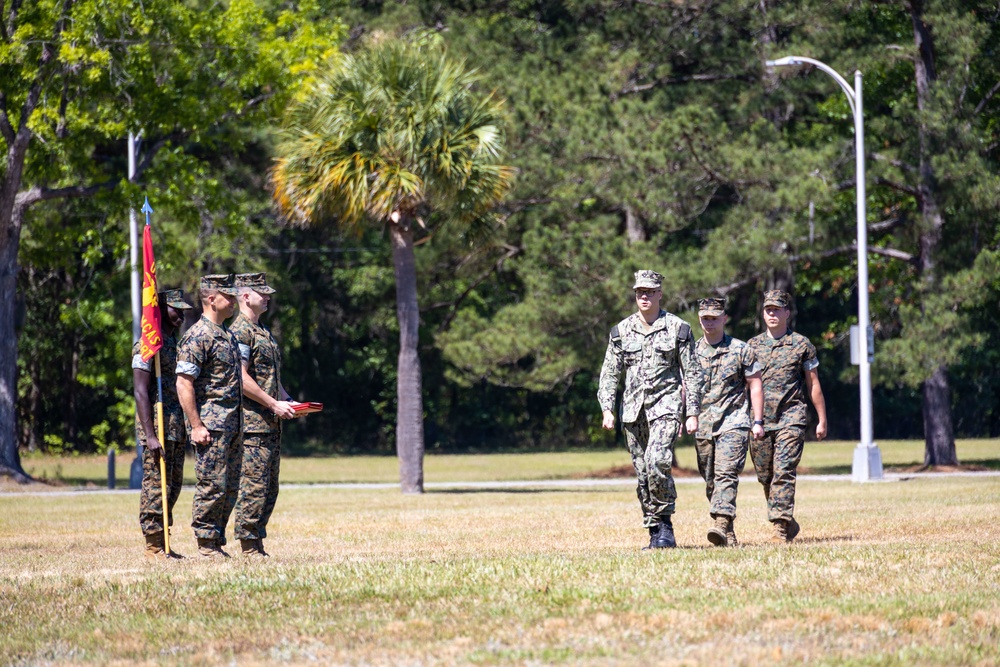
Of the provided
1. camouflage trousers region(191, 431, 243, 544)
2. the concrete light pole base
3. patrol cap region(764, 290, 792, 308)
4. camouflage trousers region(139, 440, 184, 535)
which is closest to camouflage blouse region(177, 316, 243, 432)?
camouflage trousers region(191, 431, 243, 544)

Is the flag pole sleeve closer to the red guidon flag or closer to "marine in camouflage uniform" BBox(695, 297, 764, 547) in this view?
the red guidon flag

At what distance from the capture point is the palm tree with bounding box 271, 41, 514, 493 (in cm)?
2153

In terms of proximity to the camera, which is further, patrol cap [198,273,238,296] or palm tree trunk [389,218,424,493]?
palm tree trunk [389,218,424,493]

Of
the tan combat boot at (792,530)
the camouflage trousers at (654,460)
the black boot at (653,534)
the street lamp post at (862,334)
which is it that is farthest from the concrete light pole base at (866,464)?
the camouflage trousers at (654,460)

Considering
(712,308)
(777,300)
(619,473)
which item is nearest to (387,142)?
(777,300)

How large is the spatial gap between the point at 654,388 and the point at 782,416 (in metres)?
1.96

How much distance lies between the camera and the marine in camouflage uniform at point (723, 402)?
10.9 meters

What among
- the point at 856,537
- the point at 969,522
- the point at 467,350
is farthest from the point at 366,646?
the point at 467,350

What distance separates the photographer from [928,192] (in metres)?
27.5

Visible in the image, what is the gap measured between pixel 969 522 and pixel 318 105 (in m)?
12.5

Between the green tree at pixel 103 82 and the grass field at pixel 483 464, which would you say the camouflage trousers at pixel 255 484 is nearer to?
the green tree at pixel 103 82

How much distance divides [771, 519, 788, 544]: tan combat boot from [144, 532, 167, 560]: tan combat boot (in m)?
4.98

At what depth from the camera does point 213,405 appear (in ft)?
32.7

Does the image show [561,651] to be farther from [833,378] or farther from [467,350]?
[833,378]
